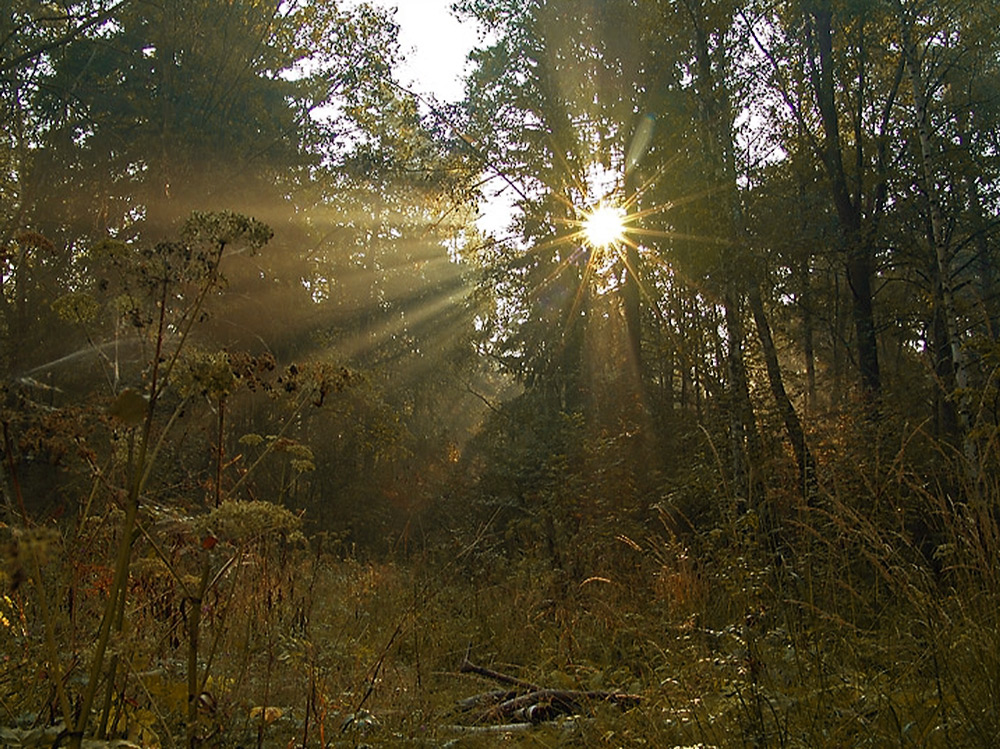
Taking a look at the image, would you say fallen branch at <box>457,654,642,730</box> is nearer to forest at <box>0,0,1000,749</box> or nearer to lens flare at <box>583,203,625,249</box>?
forest at <box>0,0,1000,749</box>

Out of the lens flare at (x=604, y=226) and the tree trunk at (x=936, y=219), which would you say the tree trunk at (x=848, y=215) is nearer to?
the tree trunk at (x=936, y=219)

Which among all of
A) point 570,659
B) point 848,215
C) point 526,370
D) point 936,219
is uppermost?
point 848,215

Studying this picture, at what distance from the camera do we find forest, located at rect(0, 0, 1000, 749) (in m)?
2.84

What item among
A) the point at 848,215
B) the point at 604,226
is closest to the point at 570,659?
the point at 848,215

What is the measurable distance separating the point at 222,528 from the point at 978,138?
Answer: 17779 millimetres

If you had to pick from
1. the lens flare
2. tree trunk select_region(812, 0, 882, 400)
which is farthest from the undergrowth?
the lens flare

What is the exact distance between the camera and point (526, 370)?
18.0 metres

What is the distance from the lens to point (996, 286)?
20.3 meters

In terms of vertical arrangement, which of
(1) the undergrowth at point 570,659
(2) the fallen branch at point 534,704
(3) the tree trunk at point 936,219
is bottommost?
(2) the fallen branch at point 534,704

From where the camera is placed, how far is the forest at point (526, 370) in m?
2.84

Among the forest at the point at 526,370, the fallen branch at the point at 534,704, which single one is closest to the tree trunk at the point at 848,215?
the forest at the point at 526,370

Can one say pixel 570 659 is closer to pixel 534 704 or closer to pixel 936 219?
pixel 534 704

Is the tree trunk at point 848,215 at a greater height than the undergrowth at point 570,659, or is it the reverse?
the tree trunk at point 848,215

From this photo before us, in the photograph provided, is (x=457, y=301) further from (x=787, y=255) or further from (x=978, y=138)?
(x=978, y=138)
